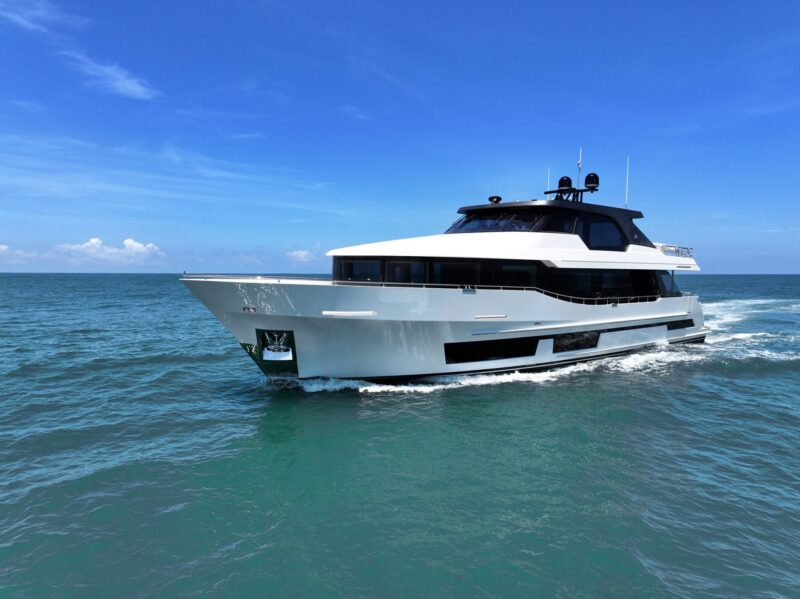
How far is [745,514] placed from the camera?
5.82m

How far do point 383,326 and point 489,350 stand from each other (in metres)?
3.25

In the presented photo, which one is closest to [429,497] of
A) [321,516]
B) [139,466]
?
[321,516]

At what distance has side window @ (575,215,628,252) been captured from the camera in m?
13.6

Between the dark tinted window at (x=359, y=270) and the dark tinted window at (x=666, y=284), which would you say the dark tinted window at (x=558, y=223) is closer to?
the dark tinted window at (x=666, y=284)

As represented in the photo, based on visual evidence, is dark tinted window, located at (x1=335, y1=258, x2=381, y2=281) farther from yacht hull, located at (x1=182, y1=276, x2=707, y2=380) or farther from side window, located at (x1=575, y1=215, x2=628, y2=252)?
side window, located at (x1=575, y1=215, x2=628, y2=252)

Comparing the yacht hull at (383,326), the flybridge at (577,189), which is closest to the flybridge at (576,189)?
the flybridge at (577,189)

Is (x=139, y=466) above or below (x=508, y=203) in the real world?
below

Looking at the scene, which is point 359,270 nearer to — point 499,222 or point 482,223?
point 482,223

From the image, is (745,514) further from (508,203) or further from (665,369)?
(508,203)

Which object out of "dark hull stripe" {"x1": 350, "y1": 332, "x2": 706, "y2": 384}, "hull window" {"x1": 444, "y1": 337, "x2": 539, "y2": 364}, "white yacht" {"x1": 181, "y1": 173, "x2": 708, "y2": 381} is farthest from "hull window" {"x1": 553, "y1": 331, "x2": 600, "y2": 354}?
"hull window" {"x1": 444, "y1": 337, "x2": 539, "y2": 364}

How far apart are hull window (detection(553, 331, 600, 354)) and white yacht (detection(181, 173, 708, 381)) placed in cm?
4

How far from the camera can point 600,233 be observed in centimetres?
1412

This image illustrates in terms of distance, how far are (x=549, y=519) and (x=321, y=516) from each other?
305 centimetres

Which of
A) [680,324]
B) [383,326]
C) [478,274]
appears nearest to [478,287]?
[478,274]
